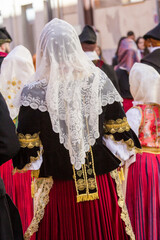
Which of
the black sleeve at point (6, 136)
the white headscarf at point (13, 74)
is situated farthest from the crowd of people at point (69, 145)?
the white headscarf at point (13, 74)

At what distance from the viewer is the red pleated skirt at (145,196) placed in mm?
4012

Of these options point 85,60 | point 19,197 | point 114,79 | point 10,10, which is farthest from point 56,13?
point 85,60

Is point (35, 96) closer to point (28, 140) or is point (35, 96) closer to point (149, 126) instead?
point (28, 140)

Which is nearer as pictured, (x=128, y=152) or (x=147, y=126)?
(x=128, y=152)

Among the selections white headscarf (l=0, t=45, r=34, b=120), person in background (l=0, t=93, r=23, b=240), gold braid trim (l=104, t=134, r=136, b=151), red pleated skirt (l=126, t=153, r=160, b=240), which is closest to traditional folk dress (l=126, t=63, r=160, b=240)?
red pleated skirt (l=126, t=153, r=160, b=240)

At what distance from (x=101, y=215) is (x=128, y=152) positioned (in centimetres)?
49

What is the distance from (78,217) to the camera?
3.04 meters

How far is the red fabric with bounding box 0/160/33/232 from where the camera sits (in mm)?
4590

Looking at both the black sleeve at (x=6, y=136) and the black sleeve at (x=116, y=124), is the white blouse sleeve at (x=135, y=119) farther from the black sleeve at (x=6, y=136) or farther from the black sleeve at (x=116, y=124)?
the black sleeve at (x=6, y=136)

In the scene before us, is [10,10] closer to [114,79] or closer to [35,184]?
[114,79]

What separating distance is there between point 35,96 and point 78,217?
83cm

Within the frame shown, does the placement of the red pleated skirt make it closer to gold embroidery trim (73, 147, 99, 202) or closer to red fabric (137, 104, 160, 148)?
red fabric (137, 104, 160, 148)

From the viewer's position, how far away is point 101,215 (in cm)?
305

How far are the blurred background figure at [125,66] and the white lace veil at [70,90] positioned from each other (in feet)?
11.7
